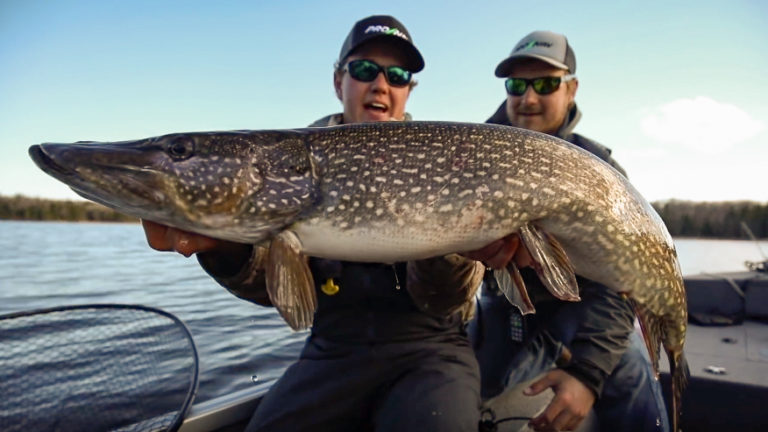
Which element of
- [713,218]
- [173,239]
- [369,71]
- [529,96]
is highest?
[369,71]

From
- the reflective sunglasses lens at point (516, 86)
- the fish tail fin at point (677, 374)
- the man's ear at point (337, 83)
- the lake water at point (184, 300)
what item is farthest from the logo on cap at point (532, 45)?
the lake water at point (184, 300)

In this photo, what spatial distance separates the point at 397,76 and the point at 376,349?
5.74 ft

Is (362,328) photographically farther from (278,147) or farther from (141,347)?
(141,347)

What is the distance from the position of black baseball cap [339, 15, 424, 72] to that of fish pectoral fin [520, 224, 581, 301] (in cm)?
164

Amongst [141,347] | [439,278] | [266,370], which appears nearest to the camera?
[439,278]

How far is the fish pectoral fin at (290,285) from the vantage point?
1.62 metres

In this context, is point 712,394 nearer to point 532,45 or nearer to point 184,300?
point 532,45

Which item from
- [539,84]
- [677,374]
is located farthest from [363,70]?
[677,374]

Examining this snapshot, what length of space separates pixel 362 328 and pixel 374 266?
325mm

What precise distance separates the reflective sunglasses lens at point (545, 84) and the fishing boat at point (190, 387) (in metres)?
2.12

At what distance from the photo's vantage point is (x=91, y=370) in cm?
347

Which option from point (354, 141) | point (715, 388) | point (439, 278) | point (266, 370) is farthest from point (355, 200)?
point (266, 370)

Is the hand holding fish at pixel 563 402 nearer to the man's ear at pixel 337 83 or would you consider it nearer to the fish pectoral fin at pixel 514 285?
the fish pectoral fin at pixel 514 285

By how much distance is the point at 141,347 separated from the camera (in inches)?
133
